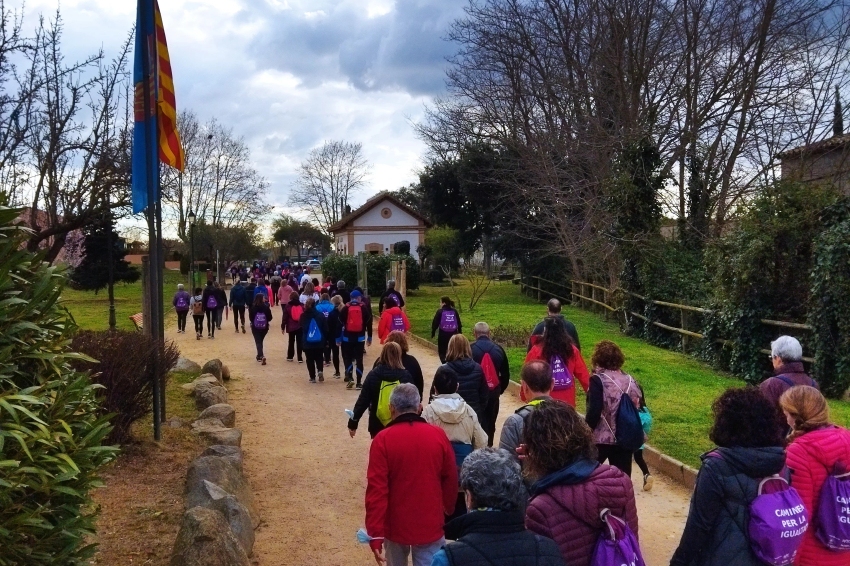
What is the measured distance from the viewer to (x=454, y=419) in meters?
5.58

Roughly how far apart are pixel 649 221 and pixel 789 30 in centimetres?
638

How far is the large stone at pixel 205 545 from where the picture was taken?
5000mm

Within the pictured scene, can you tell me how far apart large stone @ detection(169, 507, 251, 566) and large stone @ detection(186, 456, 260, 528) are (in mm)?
1327

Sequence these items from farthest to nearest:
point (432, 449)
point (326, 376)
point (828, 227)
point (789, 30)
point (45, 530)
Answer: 1. point (789, 30)
2. point (326, 376)
3. point (828, 227)
4. point (432, 449)
5. point (45, 530)

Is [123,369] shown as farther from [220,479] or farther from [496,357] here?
[496,357]

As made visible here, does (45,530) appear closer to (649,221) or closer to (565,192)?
(649,221)

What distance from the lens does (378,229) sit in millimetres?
60562

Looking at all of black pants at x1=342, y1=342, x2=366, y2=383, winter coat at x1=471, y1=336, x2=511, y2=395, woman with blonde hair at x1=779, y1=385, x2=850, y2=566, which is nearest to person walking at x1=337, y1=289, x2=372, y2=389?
black pants at x1=342, y1=342, x2=366, y2=383

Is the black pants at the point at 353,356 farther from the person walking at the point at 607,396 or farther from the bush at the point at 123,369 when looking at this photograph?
the person walking at the point at 607,396

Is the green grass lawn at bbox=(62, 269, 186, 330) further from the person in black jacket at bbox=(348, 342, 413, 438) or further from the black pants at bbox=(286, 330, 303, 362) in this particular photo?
the person in black jacket at bbox=(348, 342, 413, 438)

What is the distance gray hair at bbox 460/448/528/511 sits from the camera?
3.02 meters

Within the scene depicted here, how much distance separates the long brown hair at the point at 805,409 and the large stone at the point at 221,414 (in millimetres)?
7894

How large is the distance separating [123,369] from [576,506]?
6.69 meters

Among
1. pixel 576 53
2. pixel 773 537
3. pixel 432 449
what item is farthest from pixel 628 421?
pixel 576 53
